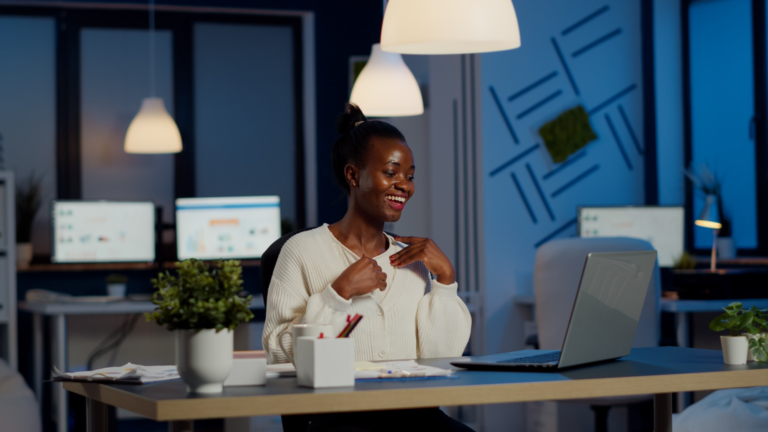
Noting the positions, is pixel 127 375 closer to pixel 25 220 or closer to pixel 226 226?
pixel 226 226

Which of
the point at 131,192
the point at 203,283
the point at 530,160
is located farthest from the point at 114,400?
the point at 131,192

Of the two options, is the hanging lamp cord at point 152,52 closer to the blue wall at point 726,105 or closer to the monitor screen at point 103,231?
the monitor screen at point 103,231

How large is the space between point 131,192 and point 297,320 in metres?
4.33

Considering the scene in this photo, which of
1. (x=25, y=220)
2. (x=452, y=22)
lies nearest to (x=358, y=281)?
(x=452, y=22)

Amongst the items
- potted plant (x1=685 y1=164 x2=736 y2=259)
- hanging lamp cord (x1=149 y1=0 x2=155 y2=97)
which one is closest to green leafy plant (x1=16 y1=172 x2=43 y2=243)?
hanging lamp cord (x1=149 y1=0 x2=155 y2=97)

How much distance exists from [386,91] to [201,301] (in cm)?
267

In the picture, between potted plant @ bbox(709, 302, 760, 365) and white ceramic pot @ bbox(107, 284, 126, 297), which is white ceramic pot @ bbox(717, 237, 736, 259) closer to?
potted plant @ bbox(709, 302, 760, 365)

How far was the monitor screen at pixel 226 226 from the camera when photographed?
5.04 m

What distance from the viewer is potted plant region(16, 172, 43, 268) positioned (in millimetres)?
5277

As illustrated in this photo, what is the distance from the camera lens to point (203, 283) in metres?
1.39

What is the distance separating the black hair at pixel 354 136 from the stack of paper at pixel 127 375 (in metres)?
0.80

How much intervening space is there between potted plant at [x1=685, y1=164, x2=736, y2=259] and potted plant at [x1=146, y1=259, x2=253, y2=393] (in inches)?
153

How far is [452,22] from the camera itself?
214 cm

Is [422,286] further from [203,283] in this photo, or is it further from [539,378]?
[203,283]
